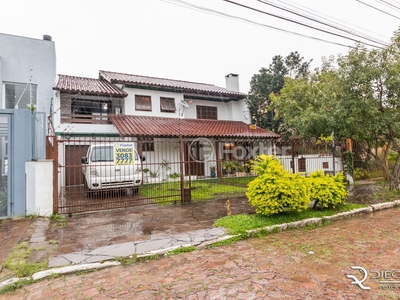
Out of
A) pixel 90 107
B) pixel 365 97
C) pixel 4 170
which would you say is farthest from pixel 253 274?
pixel 90 107

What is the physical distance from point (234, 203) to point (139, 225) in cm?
338

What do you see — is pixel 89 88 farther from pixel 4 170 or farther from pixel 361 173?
pixel 361 173

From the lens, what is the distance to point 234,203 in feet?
25.7

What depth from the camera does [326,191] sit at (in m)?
6.13

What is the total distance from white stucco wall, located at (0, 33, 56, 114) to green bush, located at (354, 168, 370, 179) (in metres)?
17.1

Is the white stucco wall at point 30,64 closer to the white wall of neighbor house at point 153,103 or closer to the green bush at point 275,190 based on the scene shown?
the white wall of neighbor house at point 153,103

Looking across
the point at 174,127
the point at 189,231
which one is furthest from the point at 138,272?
the point at 174,127

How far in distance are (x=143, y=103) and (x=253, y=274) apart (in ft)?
45.7

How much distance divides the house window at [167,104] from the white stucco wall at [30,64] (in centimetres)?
627

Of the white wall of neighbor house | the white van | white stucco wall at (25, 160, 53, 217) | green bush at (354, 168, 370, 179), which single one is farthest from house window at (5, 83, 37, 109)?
green bush at (354, 168, 370, 179)

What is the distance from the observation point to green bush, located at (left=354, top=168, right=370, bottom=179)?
43.1ft

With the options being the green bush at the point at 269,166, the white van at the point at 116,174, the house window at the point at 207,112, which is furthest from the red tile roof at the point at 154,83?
the green bush at the point at 269,166

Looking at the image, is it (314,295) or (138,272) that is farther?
(138,272)

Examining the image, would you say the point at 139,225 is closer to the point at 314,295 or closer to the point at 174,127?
the point at 314,295
